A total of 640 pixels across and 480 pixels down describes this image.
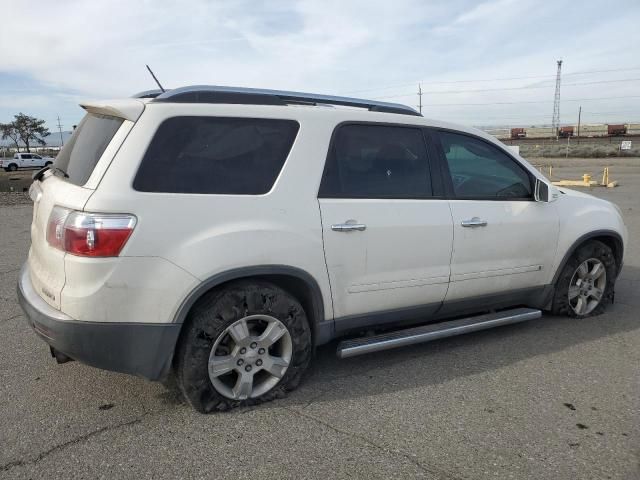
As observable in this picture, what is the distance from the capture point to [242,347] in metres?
3.13

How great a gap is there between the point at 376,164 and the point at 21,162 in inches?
1976

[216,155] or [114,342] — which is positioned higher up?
[216,155]

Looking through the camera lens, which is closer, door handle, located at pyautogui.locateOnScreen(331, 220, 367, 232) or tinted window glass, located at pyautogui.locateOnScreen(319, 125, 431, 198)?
door handle, located at pyautogui.locateOnScreen(331, 220, 367, 232)

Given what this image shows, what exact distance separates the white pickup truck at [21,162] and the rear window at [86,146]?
46955mm

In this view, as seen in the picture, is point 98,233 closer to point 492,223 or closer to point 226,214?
point 226,214

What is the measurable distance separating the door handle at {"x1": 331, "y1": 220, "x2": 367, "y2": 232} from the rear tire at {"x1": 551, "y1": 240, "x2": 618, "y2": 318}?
224 centimetres

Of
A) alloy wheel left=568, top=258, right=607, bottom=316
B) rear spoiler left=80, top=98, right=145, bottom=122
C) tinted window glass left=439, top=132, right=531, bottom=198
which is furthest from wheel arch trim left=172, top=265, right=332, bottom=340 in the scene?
alloy wheel left=568, top=258, right=607, bottom=316

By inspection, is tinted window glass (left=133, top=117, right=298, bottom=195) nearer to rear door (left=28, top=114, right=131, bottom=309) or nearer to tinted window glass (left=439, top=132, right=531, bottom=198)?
rear door (left=28, top=114, right=131, bottom=309)

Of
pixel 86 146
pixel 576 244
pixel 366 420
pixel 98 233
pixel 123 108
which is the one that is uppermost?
pixel 123 108

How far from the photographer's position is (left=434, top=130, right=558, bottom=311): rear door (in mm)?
3879

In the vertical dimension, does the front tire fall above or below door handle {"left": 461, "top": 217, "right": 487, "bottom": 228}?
below

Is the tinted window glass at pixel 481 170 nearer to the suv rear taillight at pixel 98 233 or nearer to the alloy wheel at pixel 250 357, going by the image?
the alloy wheel at pixel 250 357

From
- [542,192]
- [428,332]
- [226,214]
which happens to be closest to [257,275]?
[226,214]

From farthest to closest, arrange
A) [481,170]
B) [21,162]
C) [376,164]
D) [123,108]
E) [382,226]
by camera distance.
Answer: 1. [21,162]
2. [481,170]
3. [376,164]
4. [382,226]
5. [123,108]
